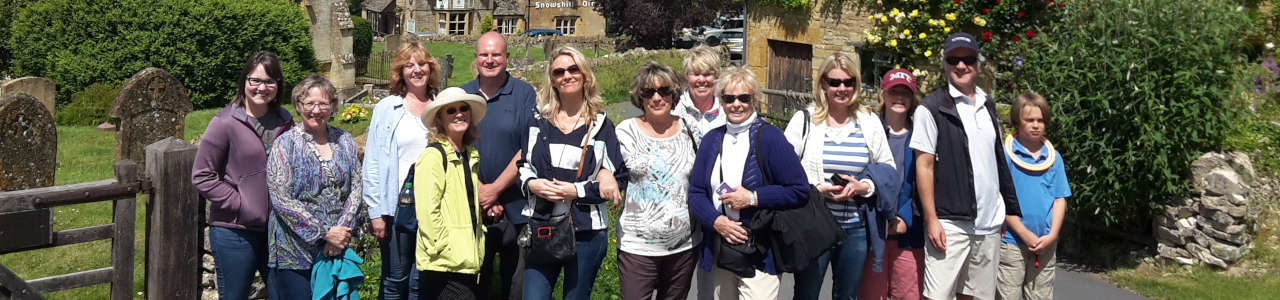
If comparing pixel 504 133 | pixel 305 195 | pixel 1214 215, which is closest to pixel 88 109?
pixel 305 195

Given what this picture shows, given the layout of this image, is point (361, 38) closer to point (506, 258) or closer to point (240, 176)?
point (240, 176)

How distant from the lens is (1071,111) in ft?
28.1

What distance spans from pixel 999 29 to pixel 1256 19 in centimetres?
273

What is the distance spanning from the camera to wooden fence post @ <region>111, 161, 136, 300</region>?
5781 millimetres

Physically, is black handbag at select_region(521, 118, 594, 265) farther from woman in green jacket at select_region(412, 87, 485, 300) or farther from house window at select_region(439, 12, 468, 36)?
house window at select_region(439, 12, 468, 36)

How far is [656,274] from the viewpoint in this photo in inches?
211

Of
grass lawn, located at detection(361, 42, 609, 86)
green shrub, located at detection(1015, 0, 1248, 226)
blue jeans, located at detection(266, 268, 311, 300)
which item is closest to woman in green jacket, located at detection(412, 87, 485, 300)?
blue jeans, located at detection(266, 268, 311, 300)

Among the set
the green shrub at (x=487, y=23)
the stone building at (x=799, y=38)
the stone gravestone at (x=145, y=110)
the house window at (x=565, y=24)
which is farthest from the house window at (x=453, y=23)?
the stone gravestone at (x=145, y=110)

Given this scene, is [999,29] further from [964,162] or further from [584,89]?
[584,89]

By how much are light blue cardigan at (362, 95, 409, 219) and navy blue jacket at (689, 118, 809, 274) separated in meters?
1.68

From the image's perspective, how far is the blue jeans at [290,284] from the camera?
17.9 feet

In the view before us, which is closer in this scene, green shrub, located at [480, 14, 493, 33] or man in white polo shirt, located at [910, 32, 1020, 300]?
man in white polo shirt, located at [910, 32, 1020, 300]

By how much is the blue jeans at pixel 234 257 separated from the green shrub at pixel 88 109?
14897mm

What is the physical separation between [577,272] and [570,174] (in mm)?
548
